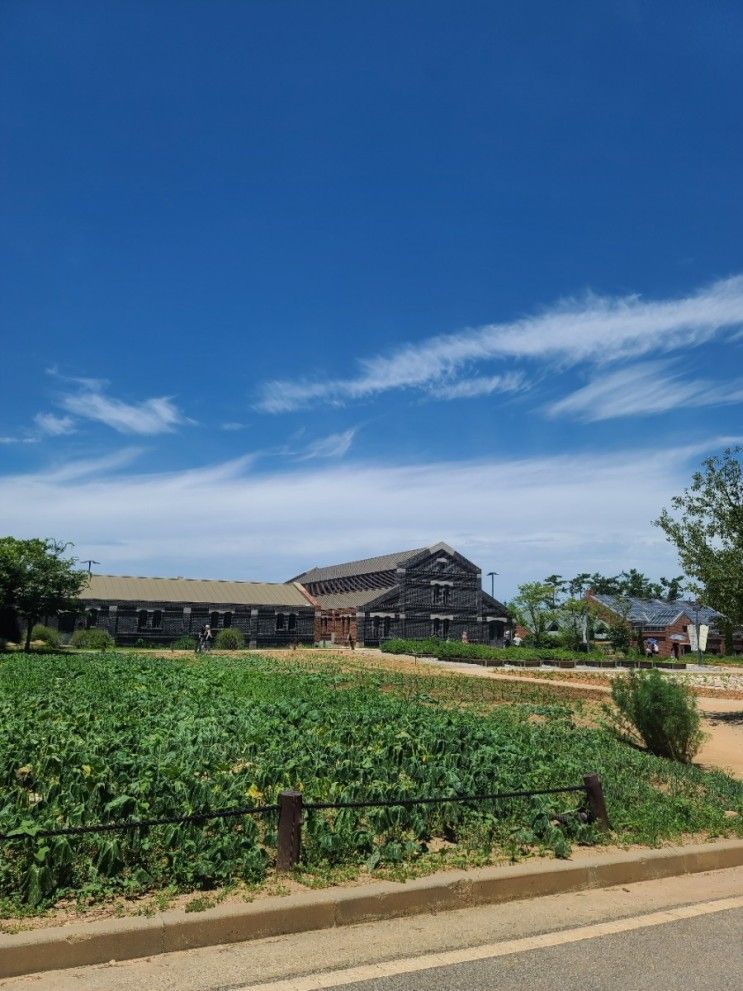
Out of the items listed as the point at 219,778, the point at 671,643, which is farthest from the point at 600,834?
the point at 671,643

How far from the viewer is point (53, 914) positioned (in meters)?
5.58

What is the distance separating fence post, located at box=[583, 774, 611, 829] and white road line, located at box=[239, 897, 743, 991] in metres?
1.43

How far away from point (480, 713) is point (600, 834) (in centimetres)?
961

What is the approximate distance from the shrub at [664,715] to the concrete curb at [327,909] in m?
5.73

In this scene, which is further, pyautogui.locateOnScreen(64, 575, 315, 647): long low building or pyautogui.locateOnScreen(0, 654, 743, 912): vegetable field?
pyautogui.locateOnScreen(64, 575, 315, 647): long low building

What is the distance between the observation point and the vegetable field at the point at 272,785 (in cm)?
643

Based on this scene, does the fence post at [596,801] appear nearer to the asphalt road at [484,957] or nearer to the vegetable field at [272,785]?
the vegetable field at [272,785]

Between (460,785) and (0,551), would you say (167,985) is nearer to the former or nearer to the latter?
(460,785)

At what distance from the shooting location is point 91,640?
4803cm

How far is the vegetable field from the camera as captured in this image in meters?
6.43

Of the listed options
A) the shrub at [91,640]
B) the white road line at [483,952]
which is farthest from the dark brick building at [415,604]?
the white road line at [483,952]

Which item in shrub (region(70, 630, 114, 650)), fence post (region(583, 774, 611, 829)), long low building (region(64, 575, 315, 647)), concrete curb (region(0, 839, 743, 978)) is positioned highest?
long low building (region(64, 575, 315, 647))

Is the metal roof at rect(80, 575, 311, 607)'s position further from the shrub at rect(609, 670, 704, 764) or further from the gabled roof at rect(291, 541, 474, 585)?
the shrub at rect(609, 670, 704, 764)

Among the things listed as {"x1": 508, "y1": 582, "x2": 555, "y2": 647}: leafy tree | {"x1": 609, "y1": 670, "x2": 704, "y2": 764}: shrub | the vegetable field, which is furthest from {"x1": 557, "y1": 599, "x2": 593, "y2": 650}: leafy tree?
the vegetable field
